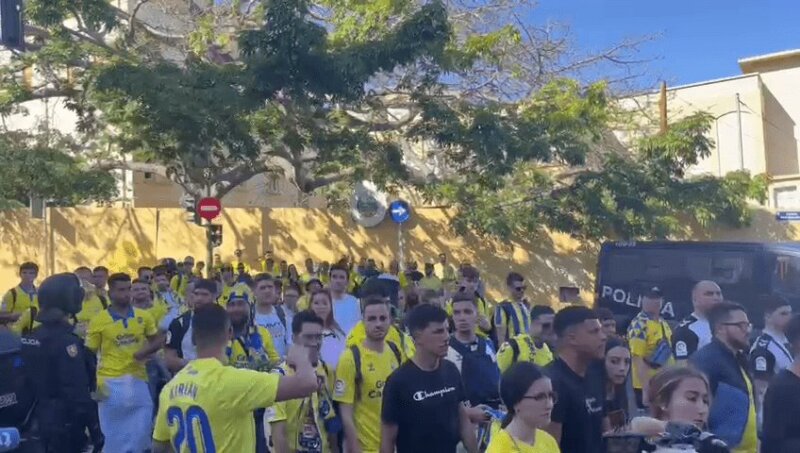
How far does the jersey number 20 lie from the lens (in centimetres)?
461

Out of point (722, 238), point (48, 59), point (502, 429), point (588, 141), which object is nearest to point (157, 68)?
point (48, 59)

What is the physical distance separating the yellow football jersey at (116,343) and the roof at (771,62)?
27.4 meters

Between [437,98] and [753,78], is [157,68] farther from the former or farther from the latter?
[753,78]

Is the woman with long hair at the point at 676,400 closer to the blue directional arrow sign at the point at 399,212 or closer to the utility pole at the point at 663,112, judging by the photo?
the blue directional arrow sign at the point at 399,212

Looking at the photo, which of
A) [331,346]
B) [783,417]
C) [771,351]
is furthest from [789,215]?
[783,417]

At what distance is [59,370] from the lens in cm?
682

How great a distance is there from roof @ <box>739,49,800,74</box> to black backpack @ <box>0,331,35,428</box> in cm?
2944

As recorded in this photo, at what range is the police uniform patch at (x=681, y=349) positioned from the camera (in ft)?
26.3

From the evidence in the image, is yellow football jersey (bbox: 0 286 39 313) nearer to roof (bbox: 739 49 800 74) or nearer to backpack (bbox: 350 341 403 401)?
backpack (bbox: 350 341 403 401)

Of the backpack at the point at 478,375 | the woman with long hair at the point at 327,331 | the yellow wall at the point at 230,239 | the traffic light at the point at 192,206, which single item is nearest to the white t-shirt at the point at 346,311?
the woman with long hair at the point at 327,331

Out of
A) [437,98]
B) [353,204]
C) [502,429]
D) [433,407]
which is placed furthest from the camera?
[353,204]

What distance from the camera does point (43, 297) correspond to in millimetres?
6957

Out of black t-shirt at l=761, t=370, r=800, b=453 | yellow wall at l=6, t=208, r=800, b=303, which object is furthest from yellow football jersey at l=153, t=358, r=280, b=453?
yellow wall at l=6, t=208, r=800, b=303

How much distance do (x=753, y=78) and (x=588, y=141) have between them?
10090mm
